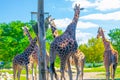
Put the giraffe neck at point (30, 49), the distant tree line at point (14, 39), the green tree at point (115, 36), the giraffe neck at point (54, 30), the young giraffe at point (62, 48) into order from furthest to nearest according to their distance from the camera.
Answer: the green tree at point (115, 36), the distant tree line at point (14, 39), the giraffe neck at point (30, 49), the giraffe neck at point (54, 30), the young giraffe at point (62, 48)

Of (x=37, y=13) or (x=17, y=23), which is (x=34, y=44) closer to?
(x=37, y=13)

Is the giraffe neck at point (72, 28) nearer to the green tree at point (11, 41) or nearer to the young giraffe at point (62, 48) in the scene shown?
the young giraffe at point (62, 48)

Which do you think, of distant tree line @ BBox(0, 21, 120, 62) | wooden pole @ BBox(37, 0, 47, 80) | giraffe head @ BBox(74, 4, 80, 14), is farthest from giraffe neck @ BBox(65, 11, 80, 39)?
distant tree line @ BBox(0, 21, 120, 62)

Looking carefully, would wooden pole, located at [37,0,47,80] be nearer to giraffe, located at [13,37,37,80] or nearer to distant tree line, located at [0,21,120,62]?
giraffe, located at [13,37,37,80]

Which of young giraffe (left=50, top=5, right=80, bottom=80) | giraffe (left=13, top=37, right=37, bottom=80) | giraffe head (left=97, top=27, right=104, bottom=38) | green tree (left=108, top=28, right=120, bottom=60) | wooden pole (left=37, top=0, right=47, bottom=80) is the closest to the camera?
wooden pole (left=37, top=0, right=47, bottom=80)

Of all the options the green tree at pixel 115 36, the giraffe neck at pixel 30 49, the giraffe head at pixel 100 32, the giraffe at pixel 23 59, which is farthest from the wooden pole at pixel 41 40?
the green tree at pixel 115 36

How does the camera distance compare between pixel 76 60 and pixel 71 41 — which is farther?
pixel 76 60

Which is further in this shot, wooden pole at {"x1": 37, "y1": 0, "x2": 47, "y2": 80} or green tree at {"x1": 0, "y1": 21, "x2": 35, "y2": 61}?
green tree at {"x1": 0, "y1": 21, "x2": 35, "y2": 61}

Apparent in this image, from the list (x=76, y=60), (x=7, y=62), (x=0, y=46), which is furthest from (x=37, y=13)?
(x=7, y=62)

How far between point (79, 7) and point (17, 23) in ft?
121

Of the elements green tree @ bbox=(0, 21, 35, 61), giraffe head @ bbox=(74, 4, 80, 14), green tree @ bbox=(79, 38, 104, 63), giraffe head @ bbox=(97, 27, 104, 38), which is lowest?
green tree @ bbox=(79, 38, 104, 63)

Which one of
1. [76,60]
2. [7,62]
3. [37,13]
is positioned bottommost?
[7,62]

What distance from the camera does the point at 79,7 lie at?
1153 centimetres

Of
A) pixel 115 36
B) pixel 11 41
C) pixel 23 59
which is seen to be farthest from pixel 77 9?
pixel 115 36
